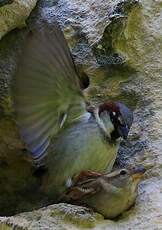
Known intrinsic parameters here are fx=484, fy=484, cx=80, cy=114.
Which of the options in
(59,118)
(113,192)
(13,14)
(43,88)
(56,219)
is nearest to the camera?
(56,219)

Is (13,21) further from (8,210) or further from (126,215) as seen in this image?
(126,215)

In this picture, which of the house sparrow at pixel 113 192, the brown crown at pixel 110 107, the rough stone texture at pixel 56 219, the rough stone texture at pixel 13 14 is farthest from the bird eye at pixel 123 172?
the rough stone texture at pixel 13 14

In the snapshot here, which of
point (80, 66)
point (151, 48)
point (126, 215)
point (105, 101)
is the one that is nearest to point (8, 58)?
point (80, 66)

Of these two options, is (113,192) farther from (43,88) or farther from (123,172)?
(43,88)

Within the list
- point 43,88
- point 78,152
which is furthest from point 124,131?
point 43,88

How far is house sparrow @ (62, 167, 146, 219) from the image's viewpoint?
2459 mm

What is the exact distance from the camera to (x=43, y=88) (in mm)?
2766

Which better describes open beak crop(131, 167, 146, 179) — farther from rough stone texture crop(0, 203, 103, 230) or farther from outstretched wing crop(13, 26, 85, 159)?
outstretched wing crop(13, 26, 85, 159)

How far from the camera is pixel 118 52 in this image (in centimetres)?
326

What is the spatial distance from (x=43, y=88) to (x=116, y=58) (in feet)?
2.27

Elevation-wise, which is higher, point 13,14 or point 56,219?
point 13,14

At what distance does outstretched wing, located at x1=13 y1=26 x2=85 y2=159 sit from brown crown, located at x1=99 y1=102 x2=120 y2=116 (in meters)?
0.15

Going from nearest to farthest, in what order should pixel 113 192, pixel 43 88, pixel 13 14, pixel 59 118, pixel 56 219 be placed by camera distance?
pixel 56 219, pixel 113 192, pixel 43 88, pixel 59 118, pixel 13 14

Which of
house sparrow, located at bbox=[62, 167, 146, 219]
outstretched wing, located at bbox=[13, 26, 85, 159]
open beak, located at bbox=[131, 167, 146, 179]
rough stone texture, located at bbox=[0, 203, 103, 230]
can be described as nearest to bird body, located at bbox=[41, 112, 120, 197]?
outstretched wing, located at bbox=[13, 26, 85, 159]
